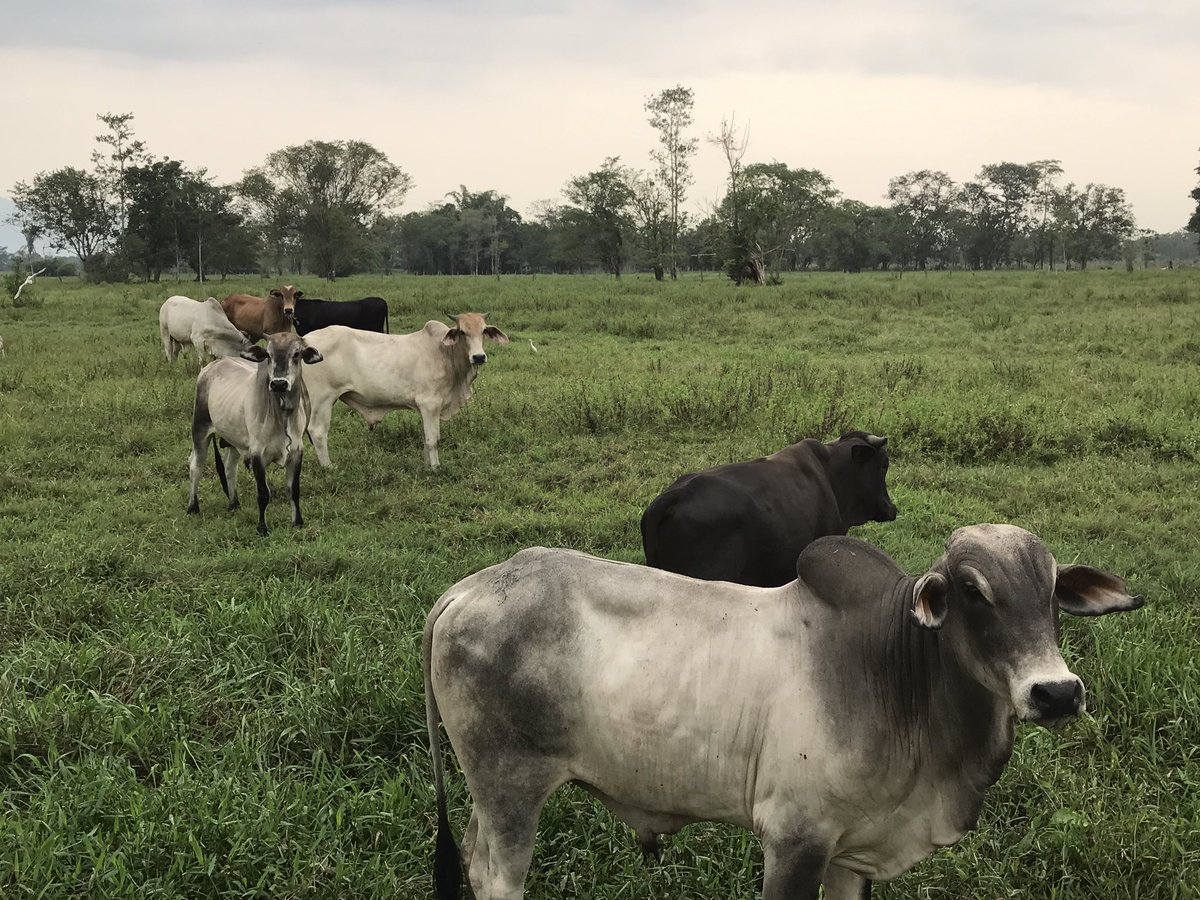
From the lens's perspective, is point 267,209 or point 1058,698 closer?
point 1058,698

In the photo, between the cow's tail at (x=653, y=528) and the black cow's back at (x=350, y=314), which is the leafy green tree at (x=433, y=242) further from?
the cow's tail at (x=653, y=528)

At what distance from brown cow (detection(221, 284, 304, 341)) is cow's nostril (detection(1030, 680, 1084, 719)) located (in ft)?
43.9

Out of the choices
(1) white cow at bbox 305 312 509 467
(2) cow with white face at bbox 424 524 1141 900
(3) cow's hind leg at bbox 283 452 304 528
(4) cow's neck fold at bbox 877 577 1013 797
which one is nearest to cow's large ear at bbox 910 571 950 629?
(2) cow with white face at bbox 424 524 1141 900

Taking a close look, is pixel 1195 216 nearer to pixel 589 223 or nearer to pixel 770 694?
pixel 589 223

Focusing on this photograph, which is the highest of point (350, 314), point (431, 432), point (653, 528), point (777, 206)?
point (777, 206)

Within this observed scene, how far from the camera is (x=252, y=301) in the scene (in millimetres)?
16406

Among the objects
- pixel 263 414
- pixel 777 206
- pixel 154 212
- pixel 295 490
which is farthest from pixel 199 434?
pixel 154 212

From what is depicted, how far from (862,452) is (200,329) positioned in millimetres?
12187

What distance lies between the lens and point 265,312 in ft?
50.5

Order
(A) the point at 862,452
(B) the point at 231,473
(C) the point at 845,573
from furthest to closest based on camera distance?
(B) the point at 231,473, (A) the point at 862,452, (C) the point at 845,573

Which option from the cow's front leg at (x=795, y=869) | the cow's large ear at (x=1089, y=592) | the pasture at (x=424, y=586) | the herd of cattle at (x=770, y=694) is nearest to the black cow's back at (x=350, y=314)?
the pasture at (x=424, y=586)

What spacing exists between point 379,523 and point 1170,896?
18.6 ft

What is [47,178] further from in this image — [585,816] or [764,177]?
[585,816]

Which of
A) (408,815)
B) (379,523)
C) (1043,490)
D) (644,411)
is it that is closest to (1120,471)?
(1043,490)
